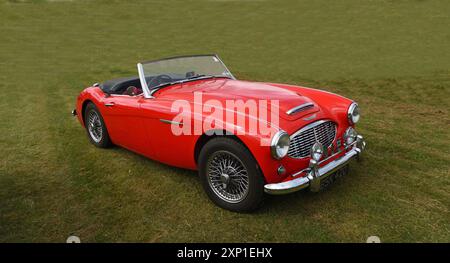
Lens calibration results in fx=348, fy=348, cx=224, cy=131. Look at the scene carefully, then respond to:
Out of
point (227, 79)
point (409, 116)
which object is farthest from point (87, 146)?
point (409, 116)

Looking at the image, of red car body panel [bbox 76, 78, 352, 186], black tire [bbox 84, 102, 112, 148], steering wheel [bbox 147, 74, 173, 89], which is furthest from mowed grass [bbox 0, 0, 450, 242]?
steering wheel [bbox 147, 74, 173, 89]

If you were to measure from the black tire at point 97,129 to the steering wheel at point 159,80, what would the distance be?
4.02 ft

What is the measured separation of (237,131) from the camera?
11.3 feet

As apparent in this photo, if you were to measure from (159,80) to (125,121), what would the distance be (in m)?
0.74

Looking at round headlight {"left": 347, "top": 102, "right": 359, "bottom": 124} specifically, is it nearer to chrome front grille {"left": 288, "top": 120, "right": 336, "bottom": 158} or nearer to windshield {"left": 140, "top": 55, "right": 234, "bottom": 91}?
chrome front grille {"left": 288, "top": 120, "right": 336, "bottom": 158}

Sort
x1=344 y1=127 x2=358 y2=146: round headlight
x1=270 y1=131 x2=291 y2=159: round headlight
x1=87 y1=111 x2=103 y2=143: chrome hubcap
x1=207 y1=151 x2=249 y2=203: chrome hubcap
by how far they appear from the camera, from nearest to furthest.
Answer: x1=270 y1=131 x2=291 y2=159: round headlight, x1=207 y1=151 x2=249 y2=203: chrome hubcap, x1=344 y1=127 x2=358 y2=146: round headlight, x1=87 y1=111 x2=103 y2=143: chrome hubcap

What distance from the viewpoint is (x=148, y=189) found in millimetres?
4484

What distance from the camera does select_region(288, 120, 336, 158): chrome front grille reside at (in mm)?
3559

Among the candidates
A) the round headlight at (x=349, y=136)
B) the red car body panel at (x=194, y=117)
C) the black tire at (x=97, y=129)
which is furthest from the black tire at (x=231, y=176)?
the black tire at (x=97, y=129)

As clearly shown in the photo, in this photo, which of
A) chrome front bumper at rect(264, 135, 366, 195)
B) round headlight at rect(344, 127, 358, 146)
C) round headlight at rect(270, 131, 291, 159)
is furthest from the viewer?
round headlight at rect(344, 127, 358, 146)

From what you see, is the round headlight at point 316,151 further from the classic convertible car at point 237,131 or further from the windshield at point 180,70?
the windshield at point 180,70

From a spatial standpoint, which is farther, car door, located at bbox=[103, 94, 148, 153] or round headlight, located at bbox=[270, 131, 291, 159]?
car door, located at bbox=[103, 94, 148, 153]

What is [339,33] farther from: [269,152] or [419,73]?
[269,152]

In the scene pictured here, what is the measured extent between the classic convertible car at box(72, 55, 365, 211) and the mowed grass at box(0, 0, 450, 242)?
374 mm
